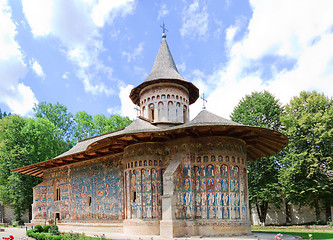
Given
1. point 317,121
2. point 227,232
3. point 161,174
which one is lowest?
point 227,232

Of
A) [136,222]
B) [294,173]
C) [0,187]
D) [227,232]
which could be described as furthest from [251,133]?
[0,187]

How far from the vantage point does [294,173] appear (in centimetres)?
2450

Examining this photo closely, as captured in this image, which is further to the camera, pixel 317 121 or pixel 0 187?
pixel 0 187

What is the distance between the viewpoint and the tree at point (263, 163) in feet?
86.1

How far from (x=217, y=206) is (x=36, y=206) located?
16.5m

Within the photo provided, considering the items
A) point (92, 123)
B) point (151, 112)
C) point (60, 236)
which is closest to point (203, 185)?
point (60, 236)

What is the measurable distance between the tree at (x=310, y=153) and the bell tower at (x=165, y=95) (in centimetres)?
992

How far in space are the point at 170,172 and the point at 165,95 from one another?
706cm

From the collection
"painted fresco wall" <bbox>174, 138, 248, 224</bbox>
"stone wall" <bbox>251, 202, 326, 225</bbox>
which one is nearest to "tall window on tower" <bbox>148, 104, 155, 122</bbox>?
"painted fresco wall" <bbox>174, 138, 248, 224</bbox>

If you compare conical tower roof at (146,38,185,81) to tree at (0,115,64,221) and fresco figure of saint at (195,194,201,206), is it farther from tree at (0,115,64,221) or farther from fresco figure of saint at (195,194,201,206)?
tree at (0,115,64,221)

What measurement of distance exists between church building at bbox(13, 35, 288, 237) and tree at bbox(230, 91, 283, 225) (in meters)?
6.43

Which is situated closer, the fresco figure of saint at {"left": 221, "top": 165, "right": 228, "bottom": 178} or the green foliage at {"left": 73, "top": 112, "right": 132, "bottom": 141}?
the fresco figure of saint at {"left": 221, "top": 165, "right": 228, "bottom": 178}

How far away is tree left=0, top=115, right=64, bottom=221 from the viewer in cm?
Answer: 2975

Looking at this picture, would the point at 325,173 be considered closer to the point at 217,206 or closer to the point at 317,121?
the point at 317,121
